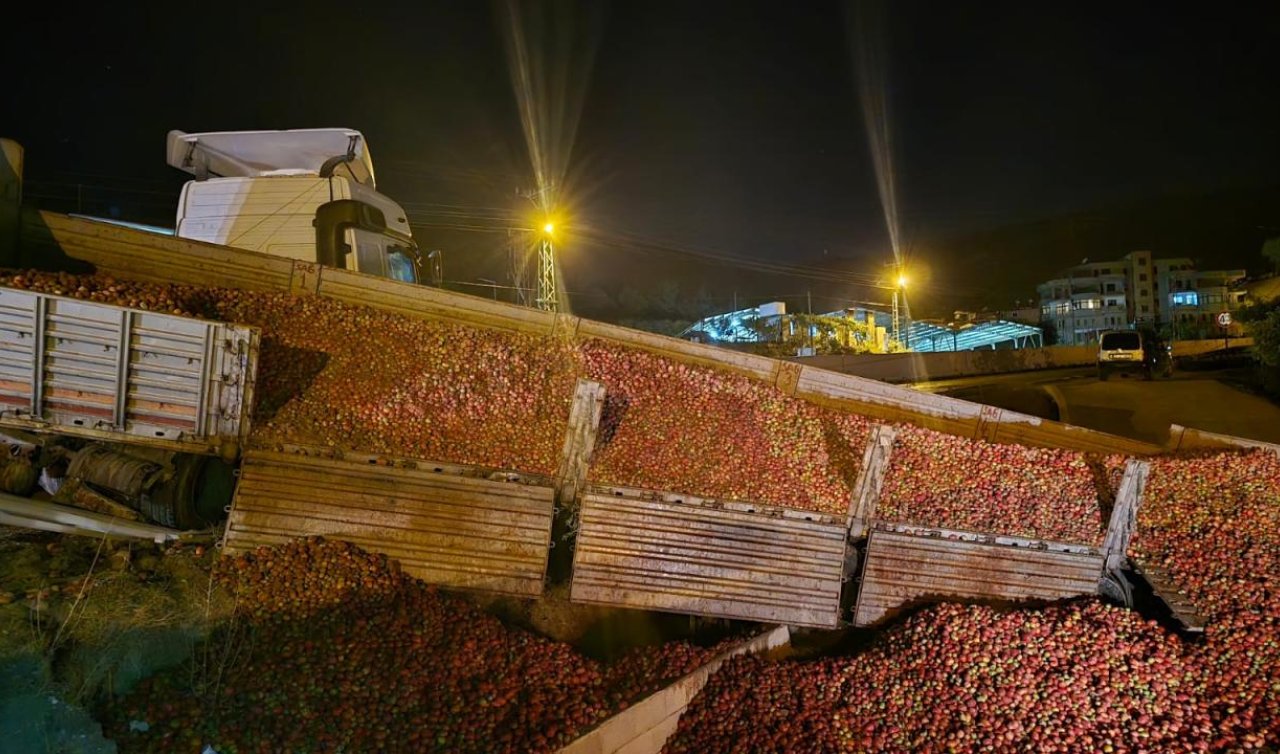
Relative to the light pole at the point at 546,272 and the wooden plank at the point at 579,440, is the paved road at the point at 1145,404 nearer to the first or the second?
the light pole at the point at 546,272

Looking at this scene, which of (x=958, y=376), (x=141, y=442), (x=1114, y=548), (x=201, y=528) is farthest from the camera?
(x=958, y=376)

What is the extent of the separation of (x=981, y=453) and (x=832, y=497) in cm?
243

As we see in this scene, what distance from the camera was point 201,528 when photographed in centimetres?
638

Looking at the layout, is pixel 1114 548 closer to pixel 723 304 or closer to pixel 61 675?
pixel 61 675

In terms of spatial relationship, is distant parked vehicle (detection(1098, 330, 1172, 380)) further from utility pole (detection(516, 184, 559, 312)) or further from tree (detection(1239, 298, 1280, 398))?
utility pole (detection(516, 184, 559, 312))

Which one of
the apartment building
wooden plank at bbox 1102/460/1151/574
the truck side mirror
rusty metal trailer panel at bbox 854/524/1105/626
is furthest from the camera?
the apartment building

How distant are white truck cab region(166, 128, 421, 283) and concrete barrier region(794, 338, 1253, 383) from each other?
54.5ft

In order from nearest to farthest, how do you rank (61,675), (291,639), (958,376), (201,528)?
(61,675) < (291,639) < (201,528) < (958,376)

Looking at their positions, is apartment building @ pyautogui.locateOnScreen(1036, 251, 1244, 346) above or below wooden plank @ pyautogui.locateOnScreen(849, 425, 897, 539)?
above

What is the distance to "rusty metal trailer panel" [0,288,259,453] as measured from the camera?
216 inches

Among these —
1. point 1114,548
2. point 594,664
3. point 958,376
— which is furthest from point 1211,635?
point 958,376

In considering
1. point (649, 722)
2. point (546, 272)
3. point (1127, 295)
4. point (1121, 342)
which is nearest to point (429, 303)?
point (649, 722)

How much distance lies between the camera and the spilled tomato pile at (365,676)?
457 centimetres

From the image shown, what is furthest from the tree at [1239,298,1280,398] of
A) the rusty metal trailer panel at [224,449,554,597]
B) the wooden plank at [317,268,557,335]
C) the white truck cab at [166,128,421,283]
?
the white truck cab at [166,128,421,283]
